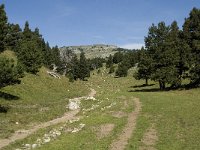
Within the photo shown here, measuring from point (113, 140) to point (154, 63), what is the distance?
5058cm

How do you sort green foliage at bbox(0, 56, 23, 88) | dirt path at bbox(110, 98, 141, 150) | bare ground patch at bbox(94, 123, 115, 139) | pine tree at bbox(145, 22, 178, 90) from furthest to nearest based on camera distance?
pine tree at bbox(145, 22, 178, 90), green foliage at bbox(0, 56, 23, 88), bare ground patch at bbox(94, 123, 115, 139), dirt path at bbox(110, 98, 141, 150)

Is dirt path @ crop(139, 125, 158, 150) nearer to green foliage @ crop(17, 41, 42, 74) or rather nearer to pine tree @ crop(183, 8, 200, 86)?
pine tree @ crop(183, 8, 200, 86)

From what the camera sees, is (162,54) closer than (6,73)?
No

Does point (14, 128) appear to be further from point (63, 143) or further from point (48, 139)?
point (63, 143)

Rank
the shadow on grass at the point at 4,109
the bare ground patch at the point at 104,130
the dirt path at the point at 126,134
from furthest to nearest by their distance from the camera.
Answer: the shadow on grass at the point at 4,109, the bare ground patch at the point at 104,130, the dirt path at the point at 126,134

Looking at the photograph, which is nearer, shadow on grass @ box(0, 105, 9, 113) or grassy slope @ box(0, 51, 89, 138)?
grassy slope @ box(0, 51, 89, 138)

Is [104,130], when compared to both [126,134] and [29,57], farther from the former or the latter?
[29,57]

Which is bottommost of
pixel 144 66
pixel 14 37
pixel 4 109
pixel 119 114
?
pixel 119 114

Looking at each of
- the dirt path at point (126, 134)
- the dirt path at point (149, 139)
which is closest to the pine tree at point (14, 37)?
the dirt path at point (126, 134)

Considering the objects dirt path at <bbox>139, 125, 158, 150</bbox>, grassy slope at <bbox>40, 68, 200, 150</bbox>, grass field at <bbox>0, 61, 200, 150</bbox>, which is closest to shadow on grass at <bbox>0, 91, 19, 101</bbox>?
grass field at <bbox>0, 61, 200, 150</bbox>

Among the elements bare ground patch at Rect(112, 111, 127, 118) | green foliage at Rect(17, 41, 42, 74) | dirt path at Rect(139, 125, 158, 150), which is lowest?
dirt path at Rect(139, 125, 158, 150)

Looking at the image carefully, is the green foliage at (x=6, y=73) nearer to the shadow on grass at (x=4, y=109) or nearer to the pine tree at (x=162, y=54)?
the shadow on grass at (x=4, y=109)

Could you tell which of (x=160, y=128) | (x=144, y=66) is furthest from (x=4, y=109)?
(x=144, y=66)

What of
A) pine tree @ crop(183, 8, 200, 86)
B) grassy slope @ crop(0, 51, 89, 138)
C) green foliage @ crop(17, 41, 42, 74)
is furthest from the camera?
green foliage @ crop(17, 41, 42, 74)
